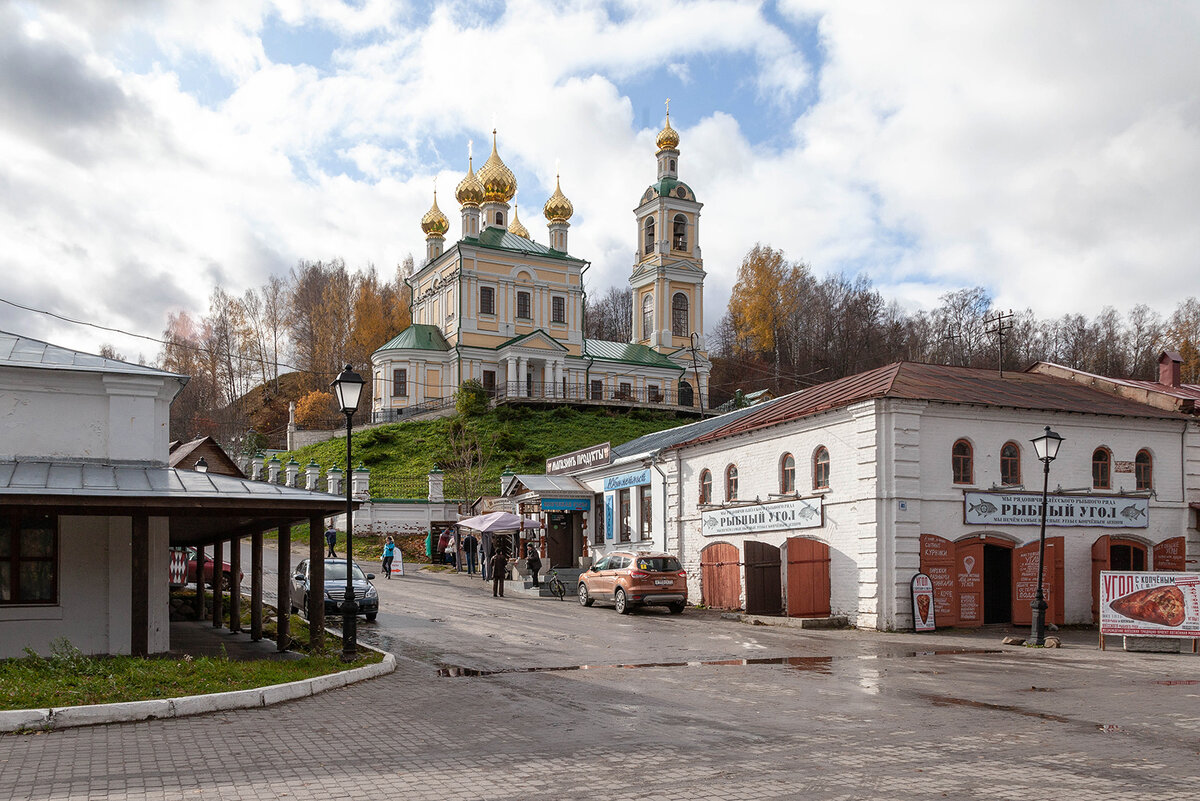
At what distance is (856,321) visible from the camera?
8931 cm

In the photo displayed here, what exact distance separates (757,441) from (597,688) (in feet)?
49.1

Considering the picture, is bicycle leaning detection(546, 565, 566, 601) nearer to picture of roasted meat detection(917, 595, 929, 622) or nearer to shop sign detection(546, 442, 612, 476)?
shop sign detection(546, 442, 612, 476)

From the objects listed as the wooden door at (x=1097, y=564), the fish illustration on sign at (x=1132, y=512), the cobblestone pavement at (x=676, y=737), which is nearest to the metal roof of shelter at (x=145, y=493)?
the cobblestone pavement at (x=676, y=737)

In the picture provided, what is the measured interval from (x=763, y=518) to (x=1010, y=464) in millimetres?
6129

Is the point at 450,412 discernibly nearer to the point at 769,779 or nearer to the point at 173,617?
the point at 173,617

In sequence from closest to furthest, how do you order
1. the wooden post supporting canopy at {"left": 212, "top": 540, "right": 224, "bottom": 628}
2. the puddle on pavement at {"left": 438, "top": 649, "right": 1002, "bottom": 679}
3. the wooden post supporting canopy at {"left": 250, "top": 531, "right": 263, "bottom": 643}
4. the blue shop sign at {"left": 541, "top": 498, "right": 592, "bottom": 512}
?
the puddle on pavement at {"left": 438, "top": 649, "right": 1002, "bottom": 679}
the wooden post supporting canopy at {"left": 250, "top": 531, "right": 263, "bottom": 643}
the wooden post supporting canopy at {"left": 212, "top": 540, "right": 224, "bottom": 628}
the blue shop sign at {"left": 541, "top": 498, "right": 592, "bottom": 512}

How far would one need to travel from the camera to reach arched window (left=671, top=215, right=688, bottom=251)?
79500 millimetres

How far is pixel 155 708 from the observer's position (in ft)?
35.0

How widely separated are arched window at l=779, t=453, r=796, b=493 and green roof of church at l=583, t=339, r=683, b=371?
50421 mm

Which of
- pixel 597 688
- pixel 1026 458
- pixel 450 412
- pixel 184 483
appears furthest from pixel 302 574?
pixel 450 412

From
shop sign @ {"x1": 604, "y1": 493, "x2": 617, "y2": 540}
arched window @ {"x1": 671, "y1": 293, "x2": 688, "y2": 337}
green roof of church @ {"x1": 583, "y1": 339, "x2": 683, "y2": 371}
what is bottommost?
shop sign @ {"x1": 604, "y1": 493, "x2": 617, "y2": 540}

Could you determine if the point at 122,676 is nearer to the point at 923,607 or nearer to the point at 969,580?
the point at 923,607

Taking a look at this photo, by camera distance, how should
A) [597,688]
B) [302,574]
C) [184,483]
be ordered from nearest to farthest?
[597,688], [184,483], [302,574]

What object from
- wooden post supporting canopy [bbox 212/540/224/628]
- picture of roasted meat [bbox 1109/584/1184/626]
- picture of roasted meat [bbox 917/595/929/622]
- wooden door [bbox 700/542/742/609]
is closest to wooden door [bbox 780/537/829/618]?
picture of roasted meat [bbox 917/595/929/622]
